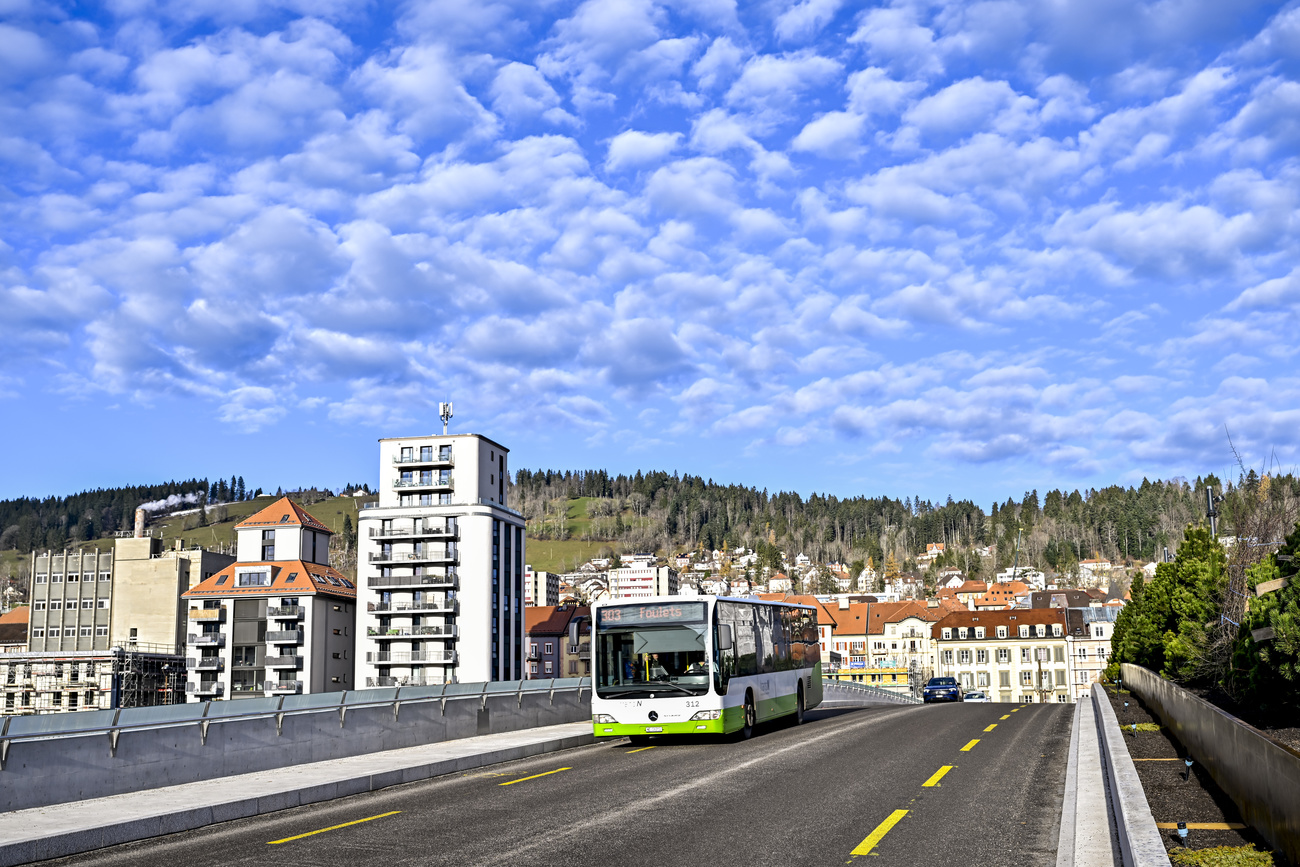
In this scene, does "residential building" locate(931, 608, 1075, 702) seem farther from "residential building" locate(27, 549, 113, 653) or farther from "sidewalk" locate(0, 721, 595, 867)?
"sidewalk" locate(0, 721, 595, 867)

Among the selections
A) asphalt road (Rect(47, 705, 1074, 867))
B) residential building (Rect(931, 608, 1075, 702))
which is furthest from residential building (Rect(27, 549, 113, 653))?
asphalt road (Rect(47, 705, 1074, 867))

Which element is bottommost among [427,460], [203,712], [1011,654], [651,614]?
[1011,654]

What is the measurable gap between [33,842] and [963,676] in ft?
449

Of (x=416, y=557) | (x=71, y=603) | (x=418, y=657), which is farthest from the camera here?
(x=71, y=603)

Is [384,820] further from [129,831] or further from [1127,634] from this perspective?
[1127,634]

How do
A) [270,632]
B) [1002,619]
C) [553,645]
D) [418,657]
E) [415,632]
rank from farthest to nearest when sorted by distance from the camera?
[553,645]
[1002,619]
[270,632]
[415,632]
[418,657]

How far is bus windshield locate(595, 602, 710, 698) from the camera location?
23172 millimetres

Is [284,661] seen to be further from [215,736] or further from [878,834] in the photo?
[878,834]

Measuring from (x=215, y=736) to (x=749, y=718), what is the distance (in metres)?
12.2

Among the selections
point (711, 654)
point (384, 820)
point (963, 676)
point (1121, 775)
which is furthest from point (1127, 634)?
point (963, 676)

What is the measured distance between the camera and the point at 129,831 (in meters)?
12.1

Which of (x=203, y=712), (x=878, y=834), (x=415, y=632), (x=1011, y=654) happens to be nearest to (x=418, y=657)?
(x=415, y=632)

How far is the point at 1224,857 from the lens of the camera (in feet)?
27.2

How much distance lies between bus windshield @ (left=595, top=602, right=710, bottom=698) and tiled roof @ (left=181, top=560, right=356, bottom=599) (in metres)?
87.9
